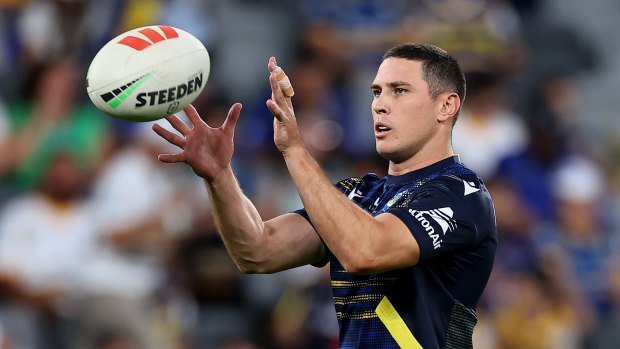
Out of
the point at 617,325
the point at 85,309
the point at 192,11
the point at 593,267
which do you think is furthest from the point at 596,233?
the point at 85,309

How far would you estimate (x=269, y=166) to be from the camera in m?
9.27

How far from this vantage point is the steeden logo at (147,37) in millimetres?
4027

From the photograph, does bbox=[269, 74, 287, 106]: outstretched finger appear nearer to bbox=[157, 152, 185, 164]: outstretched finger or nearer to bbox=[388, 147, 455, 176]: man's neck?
bbox=[157, 152, 185, 164]: outstretched finger

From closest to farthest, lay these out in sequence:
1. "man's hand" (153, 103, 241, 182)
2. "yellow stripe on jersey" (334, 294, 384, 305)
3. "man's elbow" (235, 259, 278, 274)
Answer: "yellow stripe on jersey" (334, 294, 384, 305) < "man's hand" (153, 103, 241, 182) < "man's elbow" (235, 259, 278, 274)

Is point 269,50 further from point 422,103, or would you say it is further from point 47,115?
point 422,103

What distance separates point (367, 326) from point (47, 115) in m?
5.32

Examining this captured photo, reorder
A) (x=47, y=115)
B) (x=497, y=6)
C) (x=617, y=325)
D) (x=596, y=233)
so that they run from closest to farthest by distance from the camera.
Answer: (x=47, y=115)
(x=617, y=325)
(x=596, y=233)
(x=497, y=6)

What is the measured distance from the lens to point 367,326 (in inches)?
154

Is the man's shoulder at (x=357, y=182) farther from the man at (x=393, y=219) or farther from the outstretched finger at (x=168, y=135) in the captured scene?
the outstretched finger at (x=168, y=135)

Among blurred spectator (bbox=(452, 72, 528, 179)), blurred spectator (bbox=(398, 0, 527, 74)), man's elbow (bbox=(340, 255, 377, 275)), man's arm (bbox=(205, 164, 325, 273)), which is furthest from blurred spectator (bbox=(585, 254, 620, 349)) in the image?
man's elbow (bbox=(340, 255, 377, 275))

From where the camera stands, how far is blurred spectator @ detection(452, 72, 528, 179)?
9.83m

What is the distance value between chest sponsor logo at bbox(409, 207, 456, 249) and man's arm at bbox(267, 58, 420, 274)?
0.09m

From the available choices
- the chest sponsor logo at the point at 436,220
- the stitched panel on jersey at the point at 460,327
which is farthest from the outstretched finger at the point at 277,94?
the stitched panel on jersey at the point at 460,327

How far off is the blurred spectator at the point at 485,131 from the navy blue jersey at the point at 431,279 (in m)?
5.72
